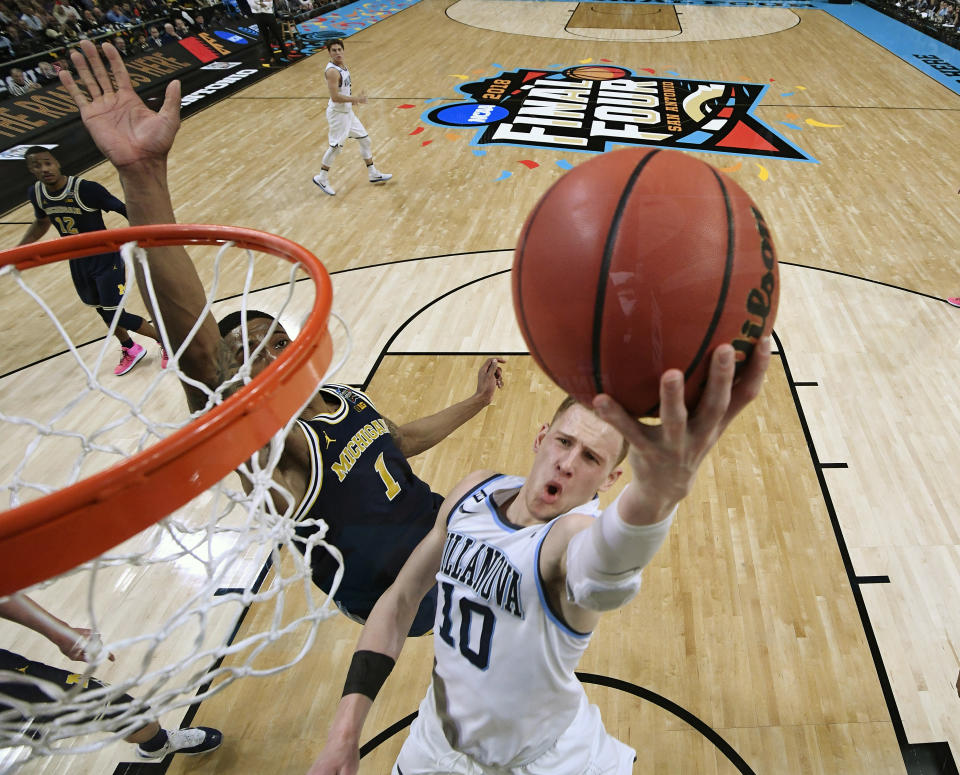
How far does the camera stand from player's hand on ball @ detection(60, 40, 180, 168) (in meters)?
1.97

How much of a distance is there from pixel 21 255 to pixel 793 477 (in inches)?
134

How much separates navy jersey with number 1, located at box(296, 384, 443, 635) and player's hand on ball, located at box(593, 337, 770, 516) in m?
1.25

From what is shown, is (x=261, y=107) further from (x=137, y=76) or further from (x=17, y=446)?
(x=17, y=446)

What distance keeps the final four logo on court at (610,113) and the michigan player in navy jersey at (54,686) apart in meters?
6.66

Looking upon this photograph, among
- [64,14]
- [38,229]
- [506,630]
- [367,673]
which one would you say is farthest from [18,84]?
[506,630]

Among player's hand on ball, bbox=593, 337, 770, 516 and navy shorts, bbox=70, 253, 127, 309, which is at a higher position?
player's hand on ball, bbox=593, 337, 770, 516

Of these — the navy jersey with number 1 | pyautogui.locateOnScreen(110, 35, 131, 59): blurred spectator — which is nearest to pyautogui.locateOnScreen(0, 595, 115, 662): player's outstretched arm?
the navy jersey with number 1

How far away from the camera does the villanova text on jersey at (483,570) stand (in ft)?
4.94

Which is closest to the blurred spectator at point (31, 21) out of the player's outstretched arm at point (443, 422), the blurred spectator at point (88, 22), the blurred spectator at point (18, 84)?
the blurred spectator at point (88, 22)

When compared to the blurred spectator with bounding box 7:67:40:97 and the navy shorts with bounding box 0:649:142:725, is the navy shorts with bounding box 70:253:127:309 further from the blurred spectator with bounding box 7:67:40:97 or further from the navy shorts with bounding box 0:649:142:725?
the blurred spectator with bounding box 7:67:40:97

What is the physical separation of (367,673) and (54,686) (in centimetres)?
66

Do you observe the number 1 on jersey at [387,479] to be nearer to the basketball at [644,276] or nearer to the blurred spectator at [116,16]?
the basketball at [644,276]

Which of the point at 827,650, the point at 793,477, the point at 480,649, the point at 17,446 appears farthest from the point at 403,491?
the point at 17,446

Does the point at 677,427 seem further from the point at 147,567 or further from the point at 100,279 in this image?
the point at 100,279
